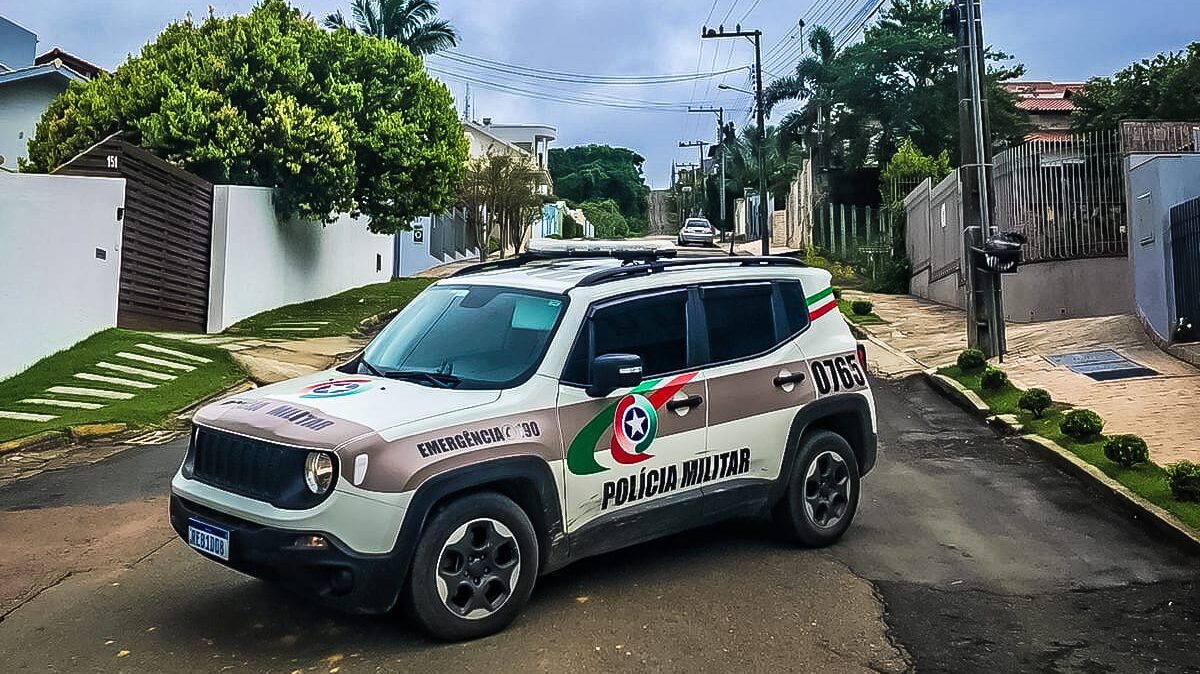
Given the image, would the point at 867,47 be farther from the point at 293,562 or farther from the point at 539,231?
the point at 293,562

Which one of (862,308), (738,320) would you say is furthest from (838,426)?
(862,308)

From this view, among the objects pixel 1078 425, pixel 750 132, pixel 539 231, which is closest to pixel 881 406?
pixel 1078 425

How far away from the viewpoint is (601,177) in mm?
99312

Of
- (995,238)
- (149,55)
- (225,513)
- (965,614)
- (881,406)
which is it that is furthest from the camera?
(149,55)

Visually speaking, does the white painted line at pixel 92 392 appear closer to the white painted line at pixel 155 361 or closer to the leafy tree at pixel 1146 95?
the white painted line at pixel 155 361

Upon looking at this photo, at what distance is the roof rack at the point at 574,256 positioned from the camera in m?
6.68

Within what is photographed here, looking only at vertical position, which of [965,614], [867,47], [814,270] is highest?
[867,47]

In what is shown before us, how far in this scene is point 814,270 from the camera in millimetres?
7039

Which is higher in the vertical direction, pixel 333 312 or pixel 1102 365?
pixel 333 312

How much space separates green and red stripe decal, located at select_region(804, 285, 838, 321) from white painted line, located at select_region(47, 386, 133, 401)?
859 centimetres

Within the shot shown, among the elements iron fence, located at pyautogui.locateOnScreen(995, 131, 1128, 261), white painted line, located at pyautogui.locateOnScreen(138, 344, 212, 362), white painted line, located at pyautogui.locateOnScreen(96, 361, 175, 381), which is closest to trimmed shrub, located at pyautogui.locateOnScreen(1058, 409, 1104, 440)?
iron fence, located at pyautogui.locateOnScreen(995, 131, 1128, 261)

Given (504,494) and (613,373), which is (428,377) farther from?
(613,373)

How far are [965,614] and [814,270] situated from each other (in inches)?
97.0

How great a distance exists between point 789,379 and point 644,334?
1.07 m
